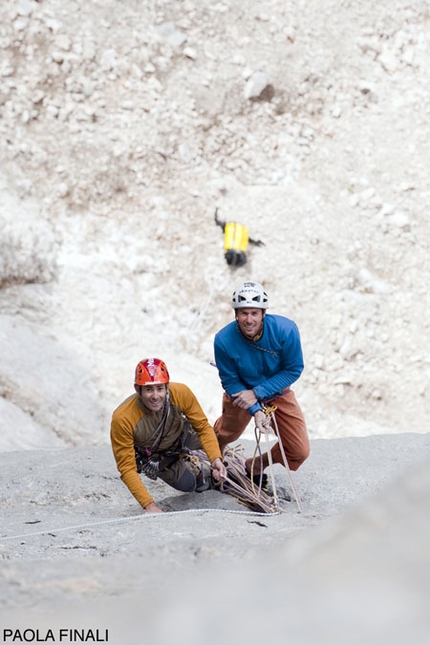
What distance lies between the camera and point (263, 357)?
5.37 meters

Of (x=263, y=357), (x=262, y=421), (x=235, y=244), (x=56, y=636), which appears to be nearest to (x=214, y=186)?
(x=235, y=244)

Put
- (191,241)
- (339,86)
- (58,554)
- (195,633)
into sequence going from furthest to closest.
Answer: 1. (339,86)
2. (191,241)
3. (58,554)
4. (195,633)

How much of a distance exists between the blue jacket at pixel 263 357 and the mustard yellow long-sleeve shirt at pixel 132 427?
441 millimetres

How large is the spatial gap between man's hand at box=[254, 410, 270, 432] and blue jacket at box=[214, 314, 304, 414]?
0.19ft

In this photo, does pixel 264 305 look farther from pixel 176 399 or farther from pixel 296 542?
pixel 296 542

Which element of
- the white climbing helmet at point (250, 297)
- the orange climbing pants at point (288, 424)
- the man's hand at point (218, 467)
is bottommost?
the man's hand at point (218, 467)

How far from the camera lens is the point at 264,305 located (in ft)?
17.0

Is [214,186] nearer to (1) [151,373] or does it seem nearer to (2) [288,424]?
(2) [288,424]

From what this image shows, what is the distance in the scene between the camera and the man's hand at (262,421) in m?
5.26

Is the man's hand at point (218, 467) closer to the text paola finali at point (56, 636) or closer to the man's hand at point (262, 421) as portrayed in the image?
the man's hand at point (262, 421)

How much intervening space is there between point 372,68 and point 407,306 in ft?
19.6

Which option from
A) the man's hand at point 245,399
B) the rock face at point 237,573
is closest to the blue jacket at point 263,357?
the man's hand at point 245,399

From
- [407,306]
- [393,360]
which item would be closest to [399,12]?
[407,306]

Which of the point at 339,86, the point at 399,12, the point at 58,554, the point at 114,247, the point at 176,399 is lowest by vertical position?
the point at 58,554
